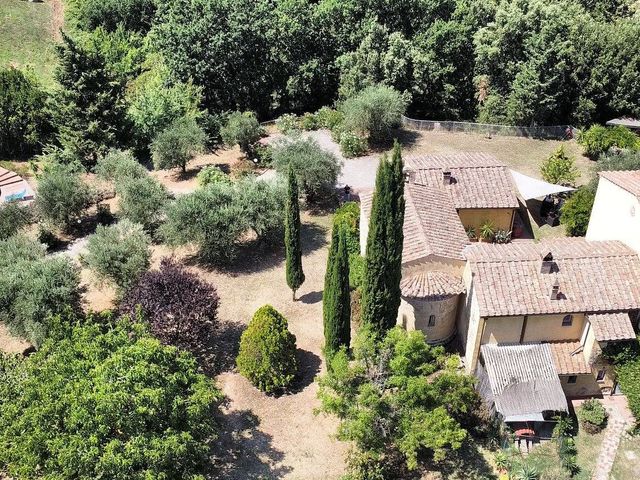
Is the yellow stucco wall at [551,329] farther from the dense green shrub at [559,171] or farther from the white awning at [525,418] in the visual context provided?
the dense green shrub at [559,171]

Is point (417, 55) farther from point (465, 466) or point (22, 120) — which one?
point (465, 466)

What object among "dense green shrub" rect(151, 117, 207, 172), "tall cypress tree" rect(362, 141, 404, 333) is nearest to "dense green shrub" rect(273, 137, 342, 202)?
"dense green shrub" rect(151, 117, 207, 172)

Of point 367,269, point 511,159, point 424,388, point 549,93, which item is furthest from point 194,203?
point 549,93

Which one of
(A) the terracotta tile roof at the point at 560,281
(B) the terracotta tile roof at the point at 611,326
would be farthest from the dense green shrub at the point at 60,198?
(B) the terracotta tile roof at the point at 611,326

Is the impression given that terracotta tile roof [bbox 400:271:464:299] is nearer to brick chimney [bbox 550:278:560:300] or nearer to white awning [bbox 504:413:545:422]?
brick chimney [bbox 550:278:560:300]

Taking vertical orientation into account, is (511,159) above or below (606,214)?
below

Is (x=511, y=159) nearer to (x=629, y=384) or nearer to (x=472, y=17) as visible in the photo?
(x=472, y=17)

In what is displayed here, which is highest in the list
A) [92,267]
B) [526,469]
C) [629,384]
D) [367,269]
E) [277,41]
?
[277,41]
